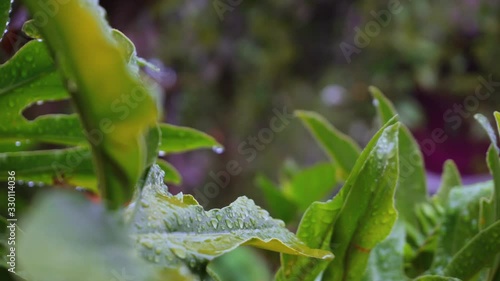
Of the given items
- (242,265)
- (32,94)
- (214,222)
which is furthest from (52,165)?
(242,265)

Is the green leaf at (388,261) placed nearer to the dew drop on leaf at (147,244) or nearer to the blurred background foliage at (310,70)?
the dew drop on leaf at (147,244)

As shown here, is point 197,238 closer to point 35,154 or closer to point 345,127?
point 35,154

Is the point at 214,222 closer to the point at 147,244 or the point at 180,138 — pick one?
the point at 147,244

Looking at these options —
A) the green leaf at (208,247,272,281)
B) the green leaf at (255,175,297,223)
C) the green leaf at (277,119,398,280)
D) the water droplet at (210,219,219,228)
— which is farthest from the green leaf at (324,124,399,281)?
the green leaf at (208,247,272,281)

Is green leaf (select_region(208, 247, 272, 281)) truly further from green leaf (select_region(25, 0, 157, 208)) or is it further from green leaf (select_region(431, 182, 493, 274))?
green leaf (select_region(25, 0, 157, 208))

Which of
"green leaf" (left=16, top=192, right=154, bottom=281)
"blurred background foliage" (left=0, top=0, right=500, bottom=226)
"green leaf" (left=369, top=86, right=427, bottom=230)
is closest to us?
"green leaf" (left=16, top=192, right=154, bottom=281)

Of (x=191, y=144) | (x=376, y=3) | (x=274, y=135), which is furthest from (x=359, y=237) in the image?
(x=274, y=135)
